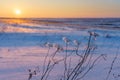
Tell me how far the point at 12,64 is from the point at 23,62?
34cm

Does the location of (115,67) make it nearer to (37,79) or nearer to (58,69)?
(58,69)

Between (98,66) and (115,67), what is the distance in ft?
1.11

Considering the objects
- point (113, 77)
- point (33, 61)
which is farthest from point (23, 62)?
point (113, 77)

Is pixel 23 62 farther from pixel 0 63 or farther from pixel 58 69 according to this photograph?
pixel 58 69

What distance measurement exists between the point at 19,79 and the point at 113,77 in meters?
1.58

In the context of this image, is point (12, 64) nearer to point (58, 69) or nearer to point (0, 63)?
point (0, 63)

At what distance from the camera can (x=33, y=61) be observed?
7562 mm

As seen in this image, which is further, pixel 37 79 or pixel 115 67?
pixel 115 67

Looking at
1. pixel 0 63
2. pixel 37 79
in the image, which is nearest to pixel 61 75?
pixel 37 79

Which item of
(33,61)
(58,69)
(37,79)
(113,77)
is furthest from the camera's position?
(33,61)

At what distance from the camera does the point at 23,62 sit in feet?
24.1

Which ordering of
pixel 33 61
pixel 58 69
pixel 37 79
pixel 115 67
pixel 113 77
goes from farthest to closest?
pixel 33 61 → pixel 115 67 → pixel 58 69 → pixel 113 77 → pixel 37 79

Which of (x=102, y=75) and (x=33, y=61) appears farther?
(x=33, y=61)

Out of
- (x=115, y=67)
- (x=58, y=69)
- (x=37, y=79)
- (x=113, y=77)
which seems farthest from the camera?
(x=115, y=67)
